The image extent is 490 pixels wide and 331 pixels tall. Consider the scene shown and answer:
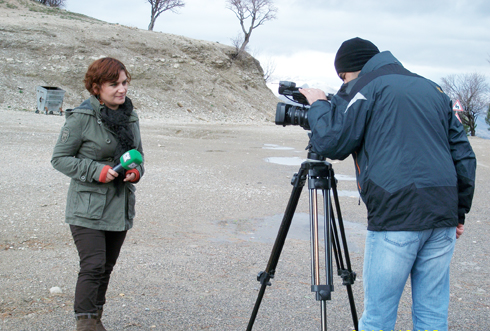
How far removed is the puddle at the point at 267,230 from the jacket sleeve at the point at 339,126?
2.90 m

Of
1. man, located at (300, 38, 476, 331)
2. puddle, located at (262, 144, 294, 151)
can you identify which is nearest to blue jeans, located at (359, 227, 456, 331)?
man, located at (300, 38, 476, 331)

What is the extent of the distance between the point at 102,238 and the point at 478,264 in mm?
3618

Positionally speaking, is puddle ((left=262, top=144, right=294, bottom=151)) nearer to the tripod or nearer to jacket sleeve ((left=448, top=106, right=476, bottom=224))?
the tripod

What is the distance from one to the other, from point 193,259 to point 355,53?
267 cm

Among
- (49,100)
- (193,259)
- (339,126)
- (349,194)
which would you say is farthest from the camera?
(49,100)

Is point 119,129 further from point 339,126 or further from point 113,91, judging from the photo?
point 339,126

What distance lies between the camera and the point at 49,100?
67.4ft

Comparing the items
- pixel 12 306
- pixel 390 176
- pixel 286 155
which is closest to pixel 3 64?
pixel 286 155

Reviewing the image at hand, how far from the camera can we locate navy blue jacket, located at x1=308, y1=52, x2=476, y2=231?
6.15 feet

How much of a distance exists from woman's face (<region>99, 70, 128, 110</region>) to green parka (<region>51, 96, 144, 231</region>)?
6 centimetres

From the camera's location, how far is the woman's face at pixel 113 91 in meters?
2.67

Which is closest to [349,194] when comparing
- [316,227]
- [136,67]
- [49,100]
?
[316,227]

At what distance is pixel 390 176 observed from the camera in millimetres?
1890

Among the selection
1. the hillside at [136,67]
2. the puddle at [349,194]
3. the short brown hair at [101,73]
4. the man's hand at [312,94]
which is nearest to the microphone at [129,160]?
the short brown hair at [101,73]
